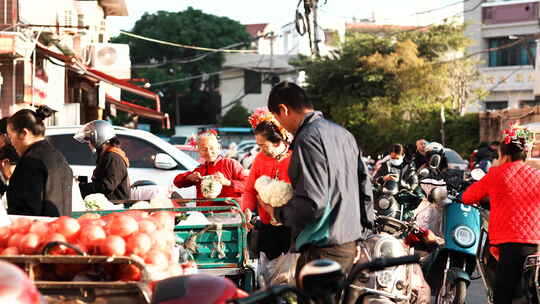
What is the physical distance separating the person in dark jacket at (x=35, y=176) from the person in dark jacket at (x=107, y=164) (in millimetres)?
2752

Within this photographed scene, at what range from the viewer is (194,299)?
13.5 ft

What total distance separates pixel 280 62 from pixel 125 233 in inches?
2661

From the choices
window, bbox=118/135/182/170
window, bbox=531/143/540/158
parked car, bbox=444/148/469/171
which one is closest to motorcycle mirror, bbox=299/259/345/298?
window, bbox=531/143/540/158

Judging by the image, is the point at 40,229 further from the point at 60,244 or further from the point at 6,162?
the point at 6,162

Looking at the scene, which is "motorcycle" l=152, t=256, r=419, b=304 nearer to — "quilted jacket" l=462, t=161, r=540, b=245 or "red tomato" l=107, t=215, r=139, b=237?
"red tomato" l=107, t=215, r=139, b=237

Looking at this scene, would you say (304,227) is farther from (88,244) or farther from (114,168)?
(114,168)

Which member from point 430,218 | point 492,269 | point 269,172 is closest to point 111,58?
point 430,218

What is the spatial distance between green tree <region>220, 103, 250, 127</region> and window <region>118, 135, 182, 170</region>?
2091 inches

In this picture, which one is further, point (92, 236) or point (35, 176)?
point (35, 176)

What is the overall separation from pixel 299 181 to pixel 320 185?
0.12 m

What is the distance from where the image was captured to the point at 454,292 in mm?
8648

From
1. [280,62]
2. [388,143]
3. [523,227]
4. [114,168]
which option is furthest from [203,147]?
[280,62]

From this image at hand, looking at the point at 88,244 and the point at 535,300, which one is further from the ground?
the point at 88,244

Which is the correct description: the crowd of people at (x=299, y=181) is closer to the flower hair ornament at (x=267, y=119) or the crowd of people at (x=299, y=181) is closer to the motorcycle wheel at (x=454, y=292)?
the flower hair ornament at (x=267, y=119)
